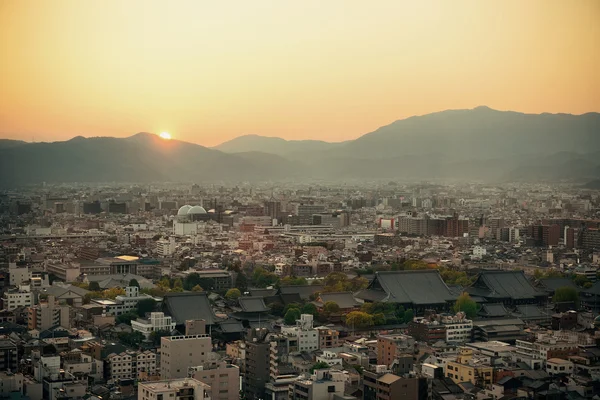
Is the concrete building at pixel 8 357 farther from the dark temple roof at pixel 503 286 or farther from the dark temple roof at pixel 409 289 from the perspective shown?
the dark temple roof at pixel 503 286

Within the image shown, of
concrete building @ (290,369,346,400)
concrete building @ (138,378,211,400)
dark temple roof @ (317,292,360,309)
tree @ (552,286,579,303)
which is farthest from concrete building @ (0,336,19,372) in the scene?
tree @ (552,286,579,303)

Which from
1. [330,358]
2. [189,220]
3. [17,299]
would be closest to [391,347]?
[330,358]

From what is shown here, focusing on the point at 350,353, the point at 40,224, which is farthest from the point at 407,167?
the point at 350,353

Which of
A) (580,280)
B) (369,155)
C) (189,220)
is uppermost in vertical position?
(369,155)

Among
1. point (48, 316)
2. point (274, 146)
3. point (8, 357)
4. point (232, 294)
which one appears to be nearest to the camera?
point (8, 357)

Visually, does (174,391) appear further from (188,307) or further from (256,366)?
(188,307)

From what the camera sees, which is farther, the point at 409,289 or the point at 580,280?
the point at 580,280

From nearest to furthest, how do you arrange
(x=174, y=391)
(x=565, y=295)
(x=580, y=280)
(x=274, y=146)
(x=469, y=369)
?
(x=174, y=391)
(x=469, y=369)
(x=565, y=295)
(x=580, y=280)
(x=274, y=146)
